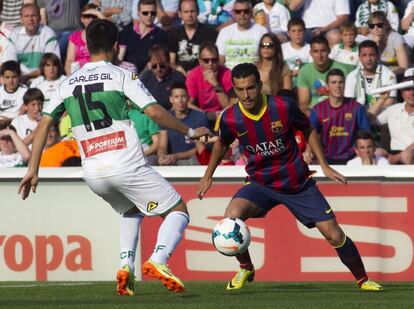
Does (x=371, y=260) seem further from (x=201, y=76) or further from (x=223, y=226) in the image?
(x=201, y=76)

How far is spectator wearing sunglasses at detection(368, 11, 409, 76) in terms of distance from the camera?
51.5 ft

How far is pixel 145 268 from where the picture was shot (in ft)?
27.5

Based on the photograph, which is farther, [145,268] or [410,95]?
[410,95]

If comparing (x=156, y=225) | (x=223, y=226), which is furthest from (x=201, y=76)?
(x=223, y=226)

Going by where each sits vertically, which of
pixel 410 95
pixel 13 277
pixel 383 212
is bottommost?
pixel 13 277

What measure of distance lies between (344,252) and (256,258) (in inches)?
103

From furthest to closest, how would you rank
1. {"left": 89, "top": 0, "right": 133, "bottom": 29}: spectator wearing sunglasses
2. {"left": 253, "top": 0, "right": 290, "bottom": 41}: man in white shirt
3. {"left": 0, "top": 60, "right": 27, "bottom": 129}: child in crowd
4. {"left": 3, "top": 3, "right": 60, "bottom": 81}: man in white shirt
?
{"left": 89, "top": 0, "right": 133, "bottom": 29}: spectator wearing sunglasses
{"left": 253, "top": 0, "right": 290, "bottom": 41}: man in white shirt
{"left": 3, "top": 3, "right": 60, "bottom": 81}: man in white shirt
{"left": 0, "top": 60, "right": 27, "bottom": 129}: child in crowd

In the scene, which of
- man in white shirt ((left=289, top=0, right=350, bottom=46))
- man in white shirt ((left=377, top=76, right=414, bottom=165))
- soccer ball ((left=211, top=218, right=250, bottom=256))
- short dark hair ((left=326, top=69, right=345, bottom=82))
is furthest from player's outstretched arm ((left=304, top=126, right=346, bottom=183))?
man in white shirt ((left=289, top=0, right=350, bottom=46))

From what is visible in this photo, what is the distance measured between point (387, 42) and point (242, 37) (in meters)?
1.98

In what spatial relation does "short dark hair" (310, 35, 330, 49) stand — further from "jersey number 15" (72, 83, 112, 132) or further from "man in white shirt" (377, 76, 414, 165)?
"jersey number 15" (72, 83, 112, 132)

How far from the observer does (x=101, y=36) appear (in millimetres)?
8586

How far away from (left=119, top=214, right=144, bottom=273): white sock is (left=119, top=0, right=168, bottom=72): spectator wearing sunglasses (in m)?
7.44

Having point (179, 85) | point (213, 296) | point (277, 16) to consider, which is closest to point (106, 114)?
point (213, 296)

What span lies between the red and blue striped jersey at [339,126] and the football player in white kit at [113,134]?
554 centimetres
